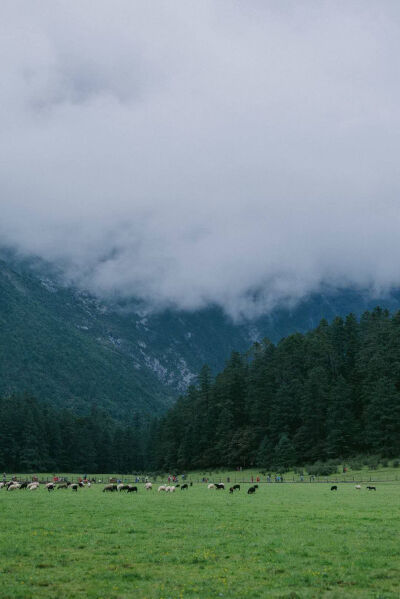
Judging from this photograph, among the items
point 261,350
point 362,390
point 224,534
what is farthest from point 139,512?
point 261,350

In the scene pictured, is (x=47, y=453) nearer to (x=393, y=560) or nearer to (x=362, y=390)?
(x=362, y=390)

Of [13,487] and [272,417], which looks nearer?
[13,487]

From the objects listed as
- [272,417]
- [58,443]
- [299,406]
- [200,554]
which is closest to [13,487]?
[200,554]

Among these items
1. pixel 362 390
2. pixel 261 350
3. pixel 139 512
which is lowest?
pixel 139 512

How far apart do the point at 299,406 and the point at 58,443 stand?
258ft

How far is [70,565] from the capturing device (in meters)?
17.3

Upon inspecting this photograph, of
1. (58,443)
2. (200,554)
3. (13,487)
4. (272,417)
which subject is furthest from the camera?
(58,443)

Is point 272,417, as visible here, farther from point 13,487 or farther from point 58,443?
point 58,443

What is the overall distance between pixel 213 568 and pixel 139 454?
164 meters

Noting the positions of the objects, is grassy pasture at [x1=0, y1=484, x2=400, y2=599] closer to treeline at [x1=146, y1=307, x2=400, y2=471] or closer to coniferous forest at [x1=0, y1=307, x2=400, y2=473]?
treeline at [x1=146, y1=307, x2=400, y2=471]

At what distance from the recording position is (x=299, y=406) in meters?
116

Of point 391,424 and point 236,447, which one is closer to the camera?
point 391,424

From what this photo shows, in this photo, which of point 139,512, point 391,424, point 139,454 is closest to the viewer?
point 139,512

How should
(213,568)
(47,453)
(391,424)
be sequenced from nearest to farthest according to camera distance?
(213,568) → (391,424) → (47,453)
